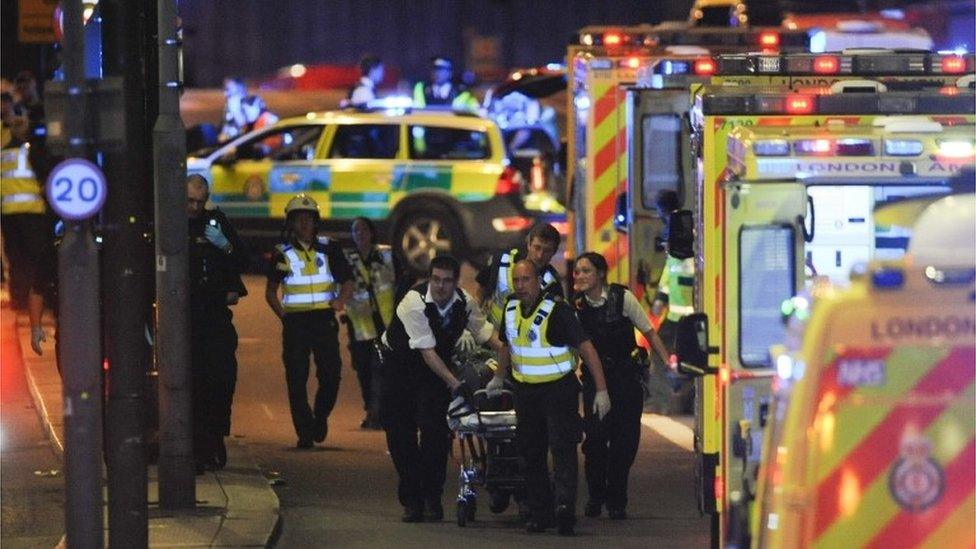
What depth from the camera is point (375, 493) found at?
11766 mm

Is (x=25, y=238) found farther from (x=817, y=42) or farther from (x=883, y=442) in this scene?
(x=883, y=442)

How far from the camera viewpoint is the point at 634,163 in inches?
610

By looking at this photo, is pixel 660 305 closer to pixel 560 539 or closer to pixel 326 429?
pixel 326 429

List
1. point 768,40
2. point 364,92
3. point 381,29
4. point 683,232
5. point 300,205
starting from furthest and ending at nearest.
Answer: point 381,29, point 364,92, point 768,40, point 300,205, point 683,232

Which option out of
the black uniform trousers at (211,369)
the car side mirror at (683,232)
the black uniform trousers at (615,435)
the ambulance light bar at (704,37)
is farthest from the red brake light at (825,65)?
the ambulance light bar at (704,37)

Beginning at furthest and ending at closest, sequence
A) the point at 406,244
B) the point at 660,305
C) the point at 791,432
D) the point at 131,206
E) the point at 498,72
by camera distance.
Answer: the point at 498,72 < the point at 406,244 < the point at 660,305 < the point at 131,206 < the point at 791,432

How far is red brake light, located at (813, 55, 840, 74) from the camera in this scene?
11.4 meters

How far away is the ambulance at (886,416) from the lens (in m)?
5.39

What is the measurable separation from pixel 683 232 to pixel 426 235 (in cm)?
1155

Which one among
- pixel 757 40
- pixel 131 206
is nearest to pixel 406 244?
pixel 757 40

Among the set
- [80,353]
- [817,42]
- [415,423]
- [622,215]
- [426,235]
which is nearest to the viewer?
[80,353]

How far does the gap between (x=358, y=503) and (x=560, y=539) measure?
1463 millimetres

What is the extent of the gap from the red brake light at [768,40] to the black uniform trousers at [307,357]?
18.8 feet

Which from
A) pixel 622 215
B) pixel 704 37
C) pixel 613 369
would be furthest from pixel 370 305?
pixel 704 37
